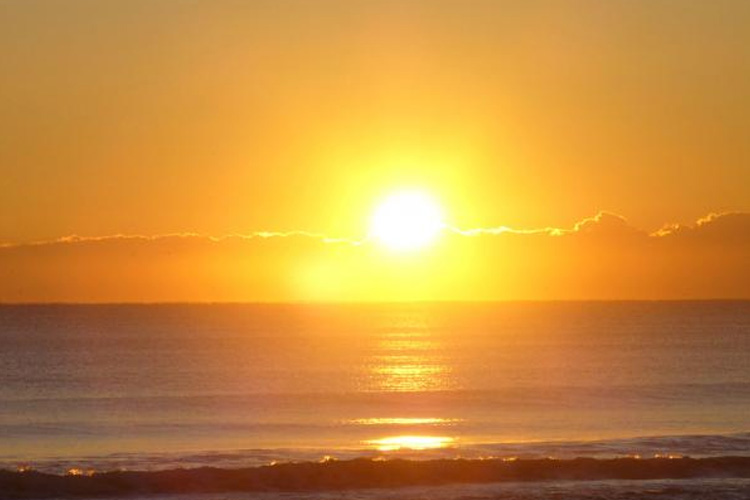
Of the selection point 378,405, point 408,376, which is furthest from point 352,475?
point 408,376

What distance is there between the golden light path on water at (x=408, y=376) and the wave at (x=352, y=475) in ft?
22.4

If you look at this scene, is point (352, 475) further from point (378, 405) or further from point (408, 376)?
point (408, 376)

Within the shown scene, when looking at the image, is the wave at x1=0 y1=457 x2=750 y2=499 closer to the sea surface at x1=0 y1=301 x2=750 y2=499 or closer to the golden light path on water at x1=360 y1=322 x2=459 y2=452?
the sea surface at x1=0 y1=301 x2=750 y2=499

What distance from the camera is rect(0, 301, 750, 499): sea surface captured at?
36406 millimetres

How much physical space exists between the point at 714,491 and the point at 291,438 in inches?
715

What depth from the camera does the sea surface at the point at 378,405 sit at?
1433 inches

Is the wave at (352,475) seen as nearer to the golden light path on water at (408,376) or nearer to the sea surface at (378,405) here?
the sea surface at (378,405)

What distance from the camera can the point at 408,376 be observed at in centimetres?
8388

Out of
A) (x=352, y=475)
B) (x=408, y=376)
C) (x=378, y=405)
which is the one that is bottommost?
(x=352, y=475)

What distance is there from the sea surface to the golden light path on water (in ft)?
0.45

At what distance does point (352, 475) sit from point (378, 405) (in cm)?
2797

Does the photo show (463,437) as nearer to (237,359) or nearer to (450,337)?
(237,359)

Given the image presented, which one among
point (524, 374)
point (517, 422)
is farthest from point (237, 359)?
point (517, 422)

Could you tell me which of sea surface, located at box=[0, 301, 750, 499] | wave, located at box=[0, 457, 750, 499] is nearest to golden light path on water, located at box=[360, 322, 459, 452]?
sea surface, located at box=[0, 301, 750, 499]
